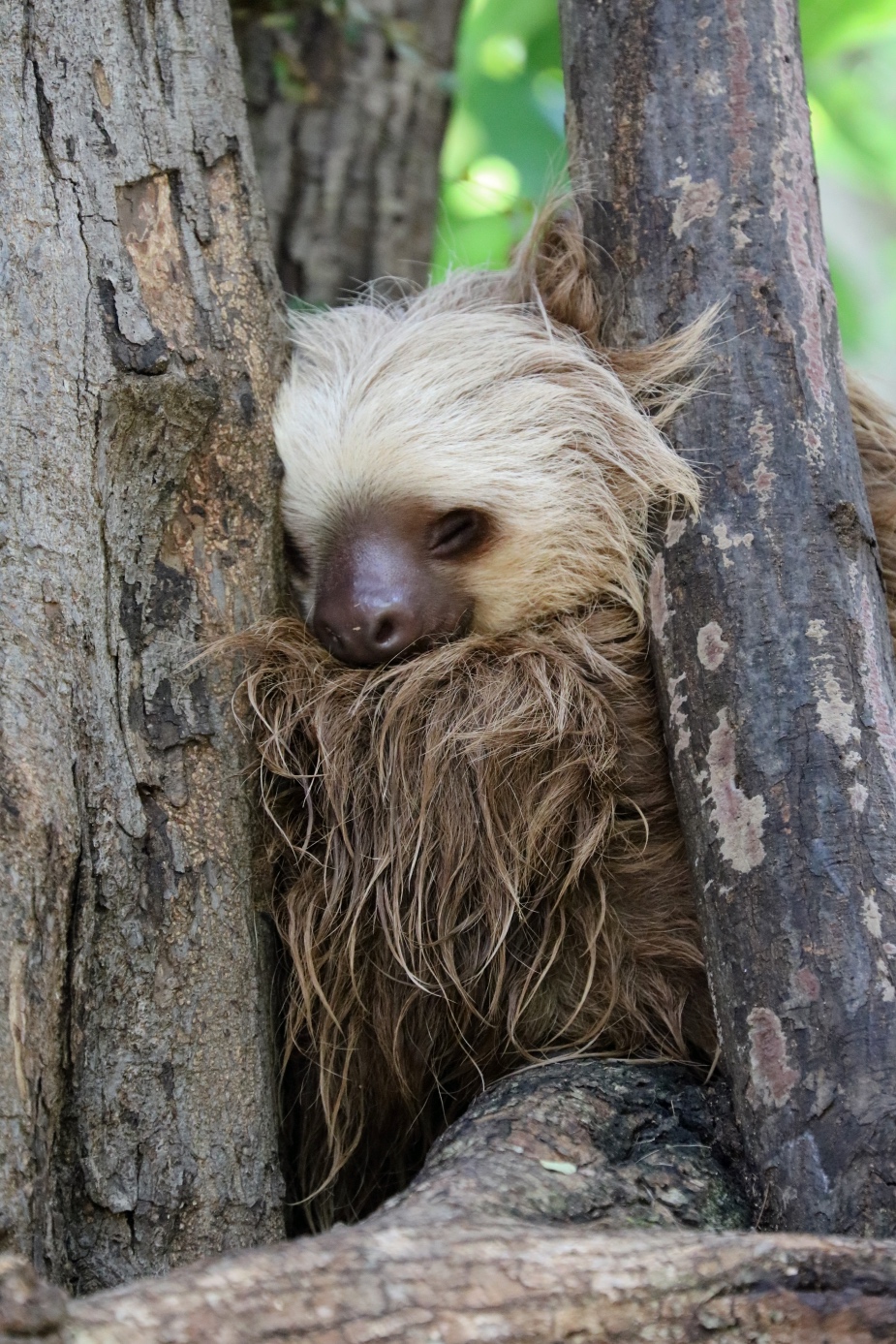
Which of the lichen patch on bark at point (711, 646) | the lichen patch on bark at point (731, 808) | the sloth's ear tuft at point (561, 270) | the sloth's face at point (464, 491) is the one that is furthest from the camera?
the sloth's ear tuft at point (561, 270)

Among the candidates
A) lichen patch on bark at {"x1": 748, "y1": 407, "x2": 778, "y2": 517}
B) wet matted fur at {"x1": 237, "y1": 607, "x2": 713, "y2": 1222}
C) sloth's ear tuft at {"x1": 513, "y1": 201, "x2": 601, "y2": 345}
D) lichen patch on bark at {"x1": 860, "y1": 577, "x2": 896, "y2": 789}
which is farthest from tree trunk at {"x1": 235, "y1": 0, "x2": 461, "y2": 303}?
lichen patch on bark at {"x1": 860, "y1": 577, "x2": 896, "y2": 789}

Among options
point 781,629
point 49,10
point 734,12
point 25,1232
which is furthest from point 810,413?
point 25,1232

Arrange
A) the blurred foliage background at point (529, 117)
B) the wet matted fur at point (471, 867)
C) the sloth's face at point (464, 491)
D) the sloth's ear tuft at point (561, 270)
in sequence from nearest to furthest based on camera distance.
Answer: the wet matted fur at point (471, 867), the sloth's face at point (464, 491), the sloth's ear tuft at point (561, 270), the blurred foliage background at point (529, 117)

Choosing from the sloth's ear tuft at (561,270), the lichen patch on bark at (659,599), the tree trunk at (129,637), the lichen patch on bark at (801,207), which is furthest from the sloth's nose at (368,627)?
the lichen patch on bark at (801,207)

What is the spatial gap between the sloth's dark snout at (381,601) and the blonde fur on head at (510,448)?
0.23ft

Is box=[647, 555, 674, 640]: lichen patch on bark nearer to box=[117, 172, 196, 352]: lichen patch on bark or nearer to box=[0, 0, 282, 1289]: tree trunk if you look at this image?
box=[0, 0, 282, 1289]: tree trunk

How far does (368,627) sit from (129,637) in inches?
18.2

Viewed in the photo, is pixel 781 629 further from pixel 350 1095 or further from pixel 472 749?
pixel 350 1095

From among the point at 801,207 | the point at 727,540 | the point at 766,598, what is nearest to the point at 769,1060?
the point at 766,598

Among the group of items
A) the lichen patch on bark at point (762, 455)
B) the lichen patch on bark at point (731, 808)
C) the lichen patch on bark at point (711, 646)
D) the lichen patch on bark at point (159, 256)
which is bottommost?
the lichen patch on bark at point (731, 808)

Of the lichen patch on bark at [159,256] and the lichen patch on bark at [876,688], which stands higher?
the lichen patch on bark at [159,256]

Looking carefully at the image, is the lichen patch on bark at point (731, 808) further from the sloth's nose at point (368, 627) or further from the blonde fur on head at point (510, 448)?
the sloth's nose at point (368, 627)

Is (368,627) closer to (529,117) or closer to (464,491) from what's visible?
(464,491)

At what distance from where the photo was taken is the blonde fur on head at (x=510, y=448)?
232 centimetres
